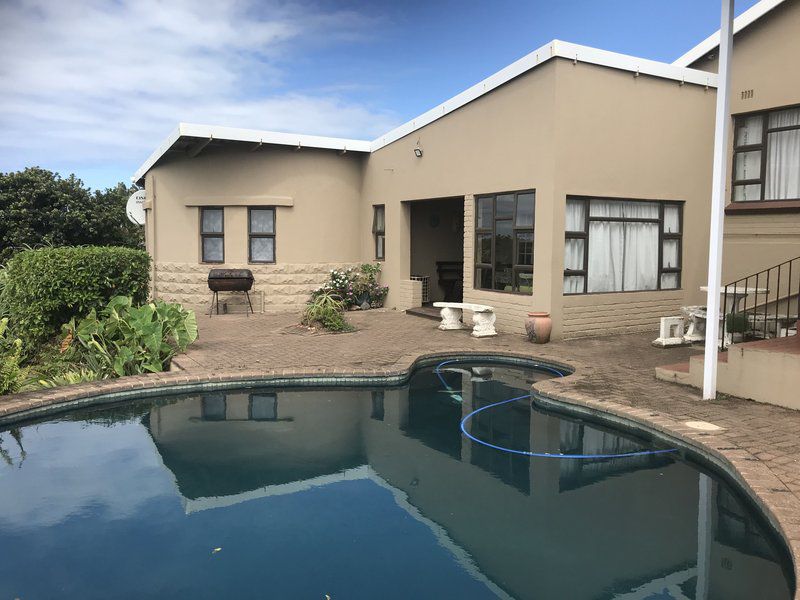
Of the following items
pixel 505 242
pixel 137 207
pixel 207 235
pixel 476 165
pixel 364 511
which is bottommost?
pixel 364 511

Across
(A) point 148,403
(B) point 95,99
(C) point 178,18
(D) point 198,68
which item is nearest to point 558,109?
(C) point 178,18

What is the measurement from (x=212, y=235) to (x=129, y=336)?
6.41 meters

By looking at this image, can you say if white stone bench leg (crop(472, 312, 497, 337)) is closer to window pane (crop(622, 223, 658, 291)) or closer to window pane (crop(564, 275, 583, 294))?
window pane (crop(564, 275, 583, 294))

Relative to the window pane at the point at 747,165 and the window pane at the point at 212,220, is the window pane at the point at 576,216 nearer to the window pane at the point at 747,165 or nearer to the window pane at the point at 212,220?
the window pane at the point at 747,165

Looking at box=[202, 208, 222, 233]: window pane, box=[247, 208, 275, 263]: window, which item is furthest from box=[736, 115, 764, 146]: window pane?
box=[202, 208, 222, 233]: window pane

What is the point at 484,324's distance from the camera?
36.2 ft

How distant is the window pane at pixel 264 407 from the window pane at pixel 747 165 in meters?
8.90

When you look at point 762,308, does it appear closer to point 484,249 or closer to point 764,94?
point 764,94

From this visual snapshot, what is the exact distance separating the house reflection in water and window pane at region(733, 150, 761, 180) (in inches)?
239

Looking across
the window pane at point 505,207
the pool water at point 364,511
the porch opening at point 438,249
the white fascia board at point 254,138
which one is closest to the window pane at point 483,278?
the window pane at point 505,207

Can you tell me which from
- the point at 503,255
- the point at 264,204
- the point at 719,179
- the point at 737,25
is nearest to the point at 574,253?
the point at 503,255

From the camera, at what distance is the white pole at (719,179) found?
20.5 ft

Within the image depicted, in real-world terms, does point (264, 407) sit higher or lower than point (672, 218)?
lower

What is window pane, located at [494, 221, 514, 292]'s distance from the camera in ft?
36.9
